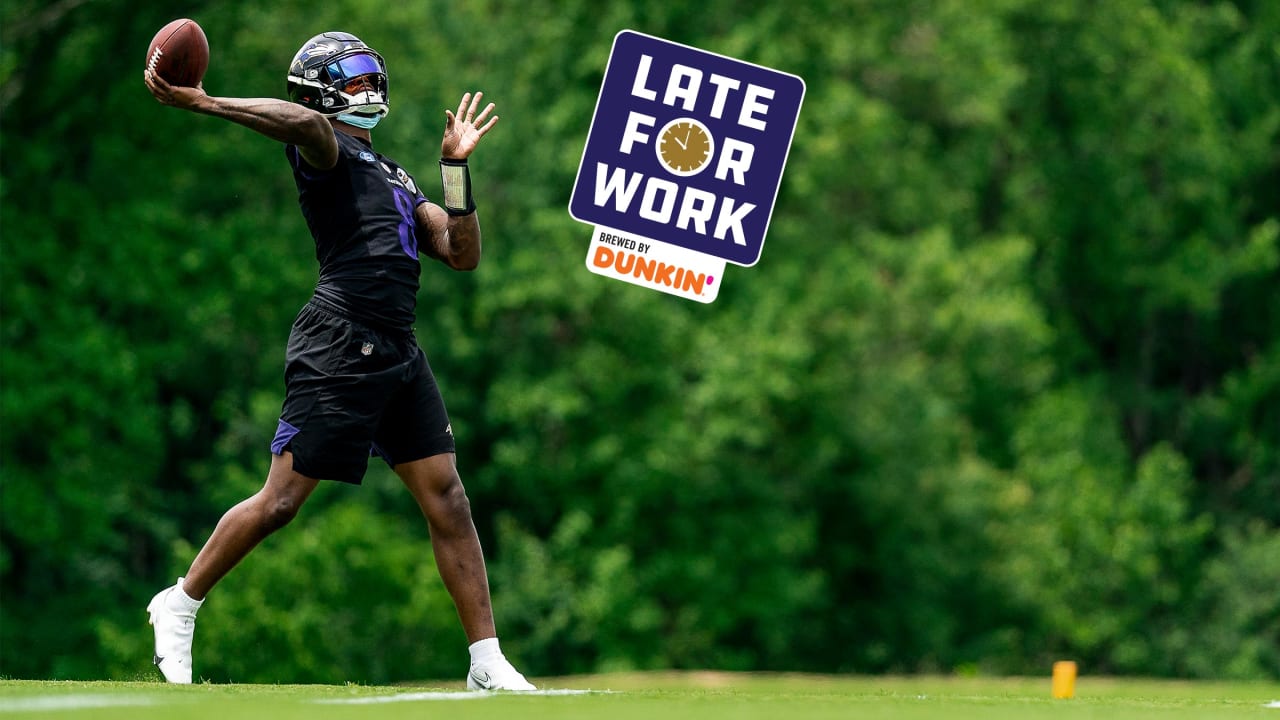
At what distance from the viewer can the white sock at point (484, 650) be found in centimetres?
704

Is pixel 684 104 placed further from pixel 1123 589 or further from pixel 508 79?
pixel 1123 589

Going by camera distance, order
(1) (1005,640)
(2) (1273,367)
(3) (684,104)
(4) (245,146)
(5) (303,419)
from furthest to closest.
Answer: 1. (2) (1273,367)
2. (1) (1005,640)
3. (4) (245,146)
4. (3) (684,104)
5. (5) (303,419)

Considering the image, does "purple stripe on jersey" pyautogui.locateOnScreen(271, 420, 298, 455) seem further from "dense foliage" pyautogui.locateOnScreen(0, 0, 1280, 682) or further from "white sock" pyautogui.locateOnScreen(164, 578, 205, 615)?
"dense foliage" pyautogui.locateOnScreen(0, 0, 1280, 682)

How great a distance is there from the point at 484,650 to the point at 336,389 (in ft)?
3.52

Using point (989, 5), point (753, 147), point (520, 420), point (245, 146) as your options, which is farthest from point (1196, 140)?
point (753, 147)

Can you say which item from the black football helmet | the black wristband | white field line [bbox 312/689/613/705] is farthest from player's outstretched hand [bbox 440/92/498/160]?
Answer: white field line [bbox 312/689/613/705]

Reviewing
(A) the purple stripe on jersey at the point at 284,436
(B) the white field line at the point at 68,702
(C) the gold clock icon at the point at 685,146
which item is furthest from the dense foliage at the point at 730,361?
(B) the white field line at the point at 68,702

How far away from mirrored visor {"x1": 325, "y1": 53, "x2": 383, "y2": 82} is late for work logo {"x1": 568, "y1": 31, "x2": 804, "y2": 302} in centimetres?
214

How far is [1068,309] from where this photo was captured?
34.2 meters

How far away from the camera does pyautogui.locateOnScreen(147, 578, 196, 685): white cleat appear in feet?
22.7

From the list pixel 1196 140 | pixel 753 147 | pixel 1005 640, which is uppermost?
pixel 1196 140

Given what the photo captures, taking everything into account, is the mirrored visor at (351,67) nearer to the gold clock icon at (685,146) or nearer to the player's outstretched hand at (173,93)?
the player's outstretched hand at (173,93)

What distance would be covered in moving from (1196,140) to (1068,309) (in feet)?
13.4

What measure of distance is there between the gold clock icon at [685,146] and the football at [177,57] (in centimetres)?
349
